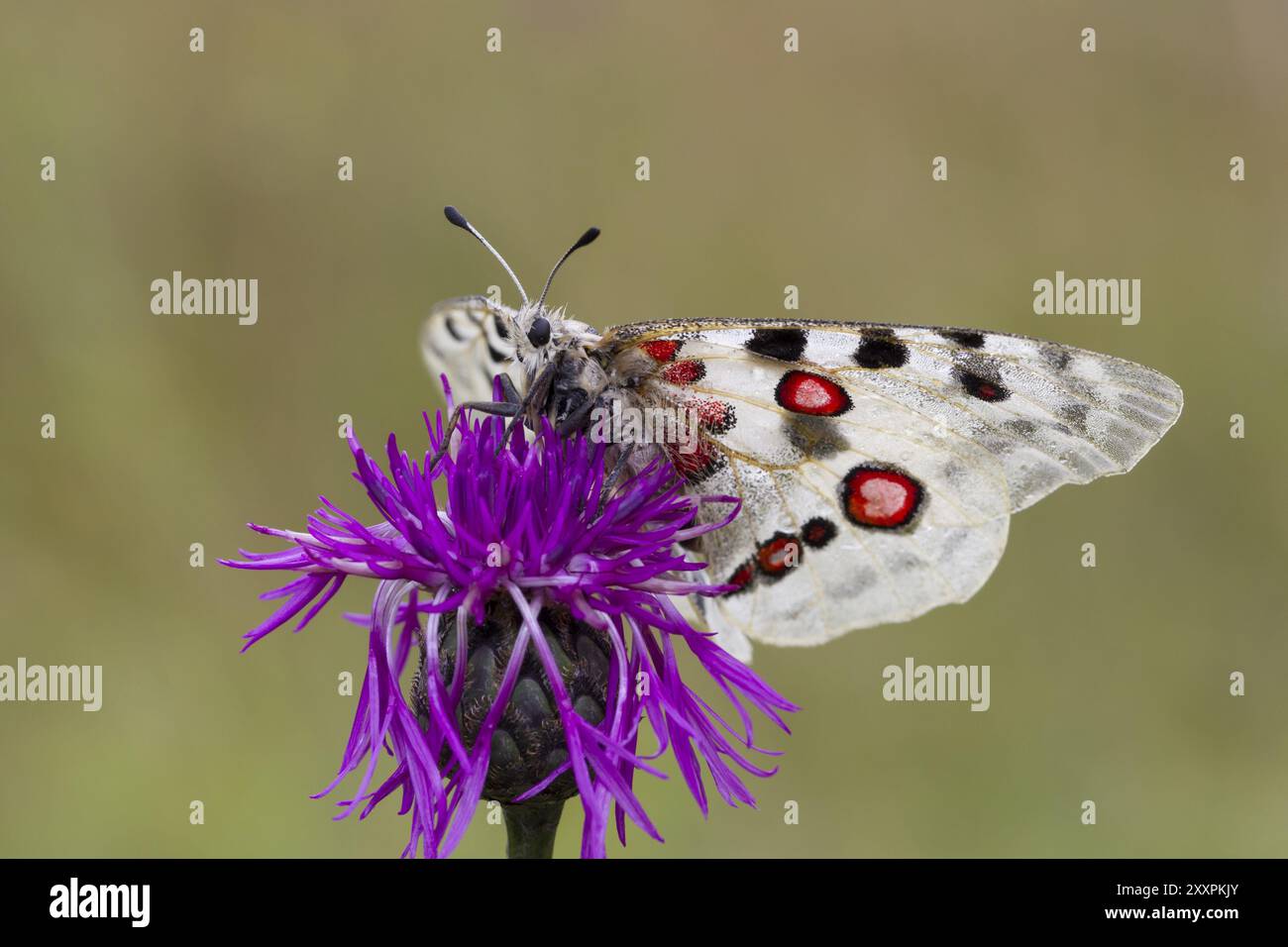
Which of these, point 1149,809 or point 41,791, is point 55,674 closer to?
point 41,791

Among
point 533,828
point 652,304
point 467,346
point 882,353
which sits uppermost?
point 652,304

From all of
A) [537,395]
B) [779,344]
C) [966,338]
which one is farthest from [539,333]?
[966,338]

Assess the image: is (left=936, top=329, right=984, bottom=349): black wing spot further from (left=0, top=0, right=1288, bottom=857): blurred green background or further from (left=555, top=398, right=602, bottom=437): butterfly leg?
(left=0, top=0, right=1288, bottom=857): blurred green background

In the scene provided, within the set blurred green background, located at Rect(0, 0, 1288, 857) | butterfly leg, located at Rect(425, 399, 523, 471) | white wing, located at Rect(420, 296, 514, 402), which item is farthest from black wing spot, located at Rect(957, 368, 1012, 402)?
blurred green background, located at Rect(0, 0, 1288, 857)

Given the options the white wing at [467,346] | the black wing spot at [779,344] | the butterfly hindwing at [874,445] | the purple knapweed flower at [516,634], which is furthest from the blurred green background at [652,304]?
the black wing spot at [779,344]

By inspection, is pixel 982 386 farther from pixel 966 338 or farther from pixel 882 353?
pixel 882 353

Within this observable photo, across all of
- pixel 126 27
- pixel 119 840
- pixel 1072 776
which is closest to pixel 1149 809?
pixel 1072 776

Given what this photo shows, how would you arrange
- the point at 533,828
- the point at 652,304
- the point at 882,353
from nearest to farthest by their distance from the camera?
the point at 533,828
the point at 882,353
the point at 652,304
